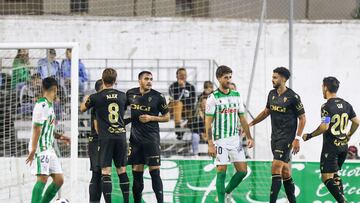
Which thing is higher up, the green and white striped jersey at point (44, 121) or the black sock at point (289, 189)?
the green and white striped jersey at point (44, 121)

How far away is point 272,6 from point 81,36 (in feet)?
15.3

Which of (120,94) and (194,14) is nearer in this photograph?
(120,94)

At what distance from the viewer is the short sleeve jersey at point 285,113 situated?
47.1ft

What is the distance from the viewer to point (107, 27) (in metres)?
22.0

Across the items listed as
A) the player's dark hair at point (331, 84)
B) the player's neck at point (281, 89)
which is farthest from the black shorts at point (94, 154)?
the player's dark hair at point (331, 84)

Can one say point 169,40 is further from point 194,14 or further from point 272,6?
point 272,6

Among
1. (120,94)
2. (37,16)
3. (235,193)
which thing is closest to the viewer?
(120,94)

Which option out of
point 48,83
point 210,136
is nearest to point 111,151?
→ point 48,83

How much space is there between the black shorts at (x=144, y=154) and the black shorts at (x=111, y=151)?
0.51 meters

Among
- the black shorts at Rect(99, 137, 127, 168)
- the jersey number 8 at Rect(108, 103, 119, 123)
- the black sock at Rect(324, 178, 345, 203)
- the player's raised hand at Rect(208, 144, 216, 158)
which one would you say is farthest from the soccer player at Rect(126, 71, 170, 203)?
the black sock at Rect(324, 178, 345, 203)

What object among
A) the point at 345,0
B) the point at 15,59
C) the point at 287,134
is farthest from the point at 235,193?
the point at 345,0

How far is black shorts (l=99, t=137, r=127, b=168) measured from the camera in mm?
14000

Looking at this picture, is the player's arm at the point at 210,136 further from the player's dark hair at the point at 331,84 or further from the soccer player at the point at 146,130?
the player's dark hair at the point at 331,84

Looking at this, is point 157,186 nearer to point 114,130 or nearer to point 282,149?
point 114,130
